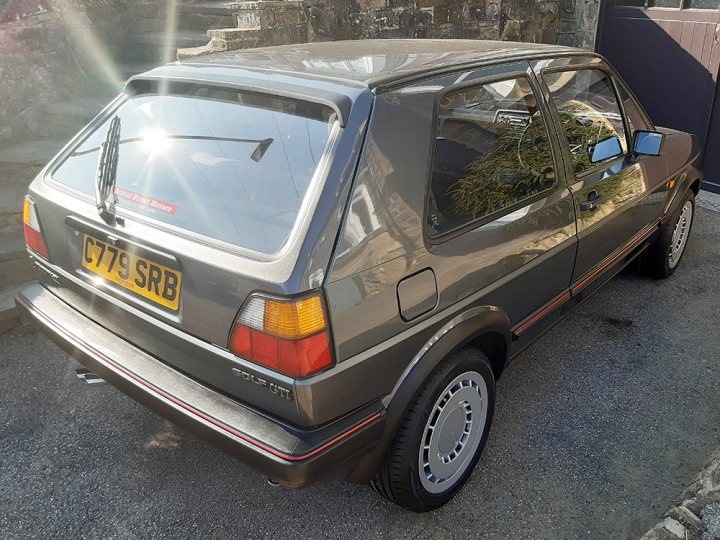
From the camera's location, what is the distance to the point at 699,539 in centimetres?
219

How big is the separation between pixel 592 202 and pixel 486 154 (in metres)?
0.80

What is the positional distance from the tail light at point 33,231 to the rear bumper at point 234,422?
49cm

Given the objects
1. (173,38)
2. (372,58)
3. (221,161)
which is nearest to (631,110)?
(372,58)

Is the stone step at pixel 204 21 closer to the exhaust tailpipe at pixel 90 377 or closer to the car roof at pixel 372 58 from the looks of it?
the car roof at pixel 372 58

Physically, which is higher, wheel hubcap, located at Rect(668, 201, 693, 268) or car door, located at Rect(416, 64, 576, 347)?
car door, located at Rect(416, 64, 576, 347)

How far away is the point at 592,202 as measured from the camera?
302 cm

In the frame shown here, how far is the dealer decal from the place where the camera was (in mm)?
2115

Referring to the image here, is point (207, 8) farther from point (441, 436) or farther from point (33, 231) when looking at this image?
point (441, 436)

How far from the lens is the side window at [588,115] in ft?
9.64

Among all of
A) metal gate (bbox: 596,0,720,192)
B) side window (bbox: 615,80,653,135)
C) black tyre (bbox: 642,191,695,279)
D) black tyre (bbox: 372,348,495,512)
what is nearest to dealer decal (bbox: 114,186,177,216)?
black tyre (bbox: 372,348,495,512)

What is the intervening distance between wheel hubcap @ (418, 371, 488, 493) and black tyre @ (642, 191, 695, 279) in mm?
2328

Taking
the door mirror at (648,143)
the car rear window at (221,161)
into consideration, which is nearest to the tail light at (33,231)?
the car rear window at (221,161)

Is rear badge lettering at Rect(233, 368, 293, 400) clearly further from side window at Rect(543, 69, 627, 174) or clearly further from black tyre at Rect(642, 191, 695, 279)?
black tyre at Rect(642, 191, 695, 279)

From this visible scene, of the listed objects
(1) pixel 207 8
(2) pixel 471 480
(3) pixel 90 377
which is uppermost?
(1) pixel 207 8
